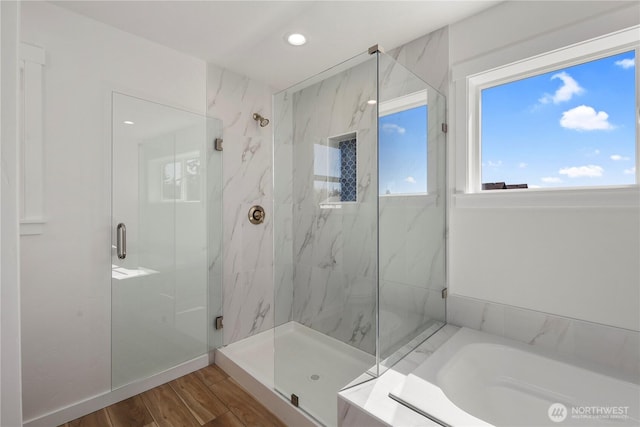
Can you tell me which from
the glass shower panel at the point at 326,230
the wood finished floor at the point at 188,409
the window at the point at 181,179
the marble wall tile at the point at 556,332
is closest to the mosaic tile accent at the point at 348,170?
the glass shower panel at the point at 326,230

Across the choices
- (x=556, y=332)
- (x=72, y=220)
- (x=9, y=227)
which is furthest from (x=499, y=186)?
(x=72, y=220)

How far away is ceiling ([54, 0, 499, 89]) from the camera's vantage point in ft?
5.61

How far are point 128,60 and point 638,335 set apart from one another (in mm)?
3212

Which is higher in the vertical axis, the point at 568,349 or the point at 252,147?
the point at 252,147

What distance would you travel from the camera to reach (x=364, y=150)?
1590mm

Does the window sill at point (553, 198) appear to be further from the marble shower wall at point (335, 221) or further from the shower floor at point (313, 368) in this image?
the shower floor at point (313, 368)

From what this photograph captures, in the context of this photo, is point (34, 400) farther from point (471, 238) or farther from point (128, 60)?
point (471, 238)

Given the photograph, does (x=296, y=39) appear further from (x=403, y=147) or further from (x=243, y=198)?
(x=243, y=198)

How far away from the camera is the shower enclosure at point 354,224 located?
1.55 metres

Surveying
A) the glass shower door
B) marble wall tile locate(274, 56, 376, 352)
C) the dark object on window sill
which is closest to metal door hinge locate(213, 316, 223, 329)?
the glass shower door

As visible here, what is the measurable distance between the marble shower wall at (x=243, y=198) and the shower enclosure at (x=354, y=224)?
2.40ft

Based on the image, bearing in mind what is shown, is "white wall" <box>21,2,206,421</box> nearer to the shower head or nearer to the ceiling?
the ceiling

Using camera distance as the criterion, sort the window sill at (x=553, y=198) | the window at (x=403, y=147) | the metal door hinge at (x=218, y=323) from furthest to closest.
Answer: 1. the metal door hinge at (x=218, y=323)
2. the window at (x=403, y=147)
3. the window sill at (x=553, y=198)

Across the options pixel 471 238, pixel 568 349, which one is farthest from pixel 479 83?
pixel 568 349
